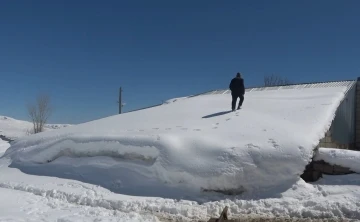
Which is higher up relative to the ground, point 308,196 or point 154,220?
point 308,196

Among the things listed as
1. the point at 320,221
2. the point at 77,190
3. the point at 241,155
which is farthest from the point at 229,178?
the point at 77,190

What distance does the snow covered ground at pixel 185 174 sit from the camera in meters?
6.17

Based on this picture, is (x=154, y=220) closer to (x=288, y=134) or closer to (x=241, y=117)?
(x=288, y=134)

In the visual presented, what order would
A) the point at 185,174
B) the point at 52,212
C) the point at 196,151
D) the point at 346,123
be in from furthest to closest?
the point at 346,123
the point at 196,151
the point at 185,174
the point at 52,212

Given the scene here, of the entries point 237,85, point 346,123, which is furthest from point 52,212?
point 346,123

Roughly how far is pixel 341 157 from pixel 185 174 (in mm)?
3705

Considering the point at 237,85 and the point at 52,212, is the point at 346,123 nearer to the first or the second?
the point at 237,85

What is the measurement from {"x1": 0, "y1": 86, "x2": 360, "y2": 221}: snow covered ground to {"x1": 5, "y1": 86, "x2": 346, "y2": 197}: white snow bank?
0.02 metres

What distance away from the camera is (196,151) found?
765 centimetres

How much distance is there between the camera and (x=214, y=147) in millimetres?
7613

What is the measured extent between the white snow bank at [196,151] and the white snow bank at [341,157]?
323mm

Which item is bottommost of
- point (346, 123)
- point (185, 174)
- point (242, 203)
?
point (242, 203)

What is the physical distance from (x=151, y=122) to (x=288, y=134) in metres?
5.03

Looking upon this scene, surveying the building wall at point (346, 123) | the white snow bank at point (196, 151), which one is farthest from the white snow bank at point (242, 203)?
the building wall at point (346, 123)
